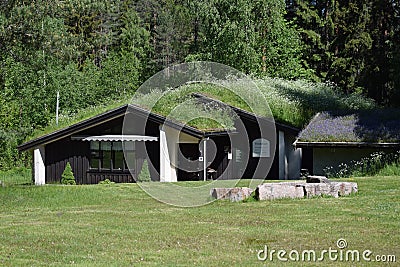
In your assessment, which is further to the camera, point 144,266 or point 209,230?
point 209,230

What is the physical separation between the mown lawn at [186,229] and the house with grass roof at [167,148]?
9.28 m

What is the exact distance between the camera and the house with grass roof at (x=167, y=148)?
1043 inches

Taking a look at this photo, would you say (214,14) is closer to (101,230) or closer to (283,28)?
(283,28)

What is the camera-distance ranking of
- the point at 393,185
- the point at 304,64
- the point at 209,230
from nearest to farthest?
the point at 209,230 < the point at 393,185 < the point at 304,64

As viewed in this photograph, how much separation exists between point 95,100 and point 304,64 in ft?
51.3

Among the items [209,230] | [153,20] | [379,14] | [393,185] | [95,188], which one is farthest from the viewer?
[153,20]

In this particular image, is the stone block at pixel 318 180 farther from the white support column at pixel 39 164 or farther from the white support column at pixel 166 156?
the white support column at pixel 39 164

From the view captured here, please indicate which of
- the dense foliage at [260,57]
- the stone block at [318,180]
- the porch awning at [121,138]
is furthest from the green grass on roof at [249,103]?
the stone block at [318,180]

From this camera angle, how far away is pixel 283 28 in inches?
1725

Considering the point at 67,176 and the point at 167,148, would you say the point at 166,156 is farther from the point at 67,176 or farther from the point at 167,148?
the point at 67,176

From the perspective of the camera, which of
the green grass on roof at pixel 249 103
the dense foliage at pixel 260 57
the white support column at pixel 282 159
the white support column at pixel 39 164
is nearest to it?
the white support column at pixel 282 159

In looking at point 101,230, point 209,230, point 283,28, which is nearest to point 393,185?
point 209,230

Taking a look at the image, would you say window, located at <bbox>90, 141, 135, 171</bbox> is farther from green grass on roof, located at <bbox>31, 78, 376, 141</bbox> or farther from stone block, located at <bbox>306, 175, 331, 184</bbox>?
stone block, located at <bbox>306, 175, 331, 184</bbox>

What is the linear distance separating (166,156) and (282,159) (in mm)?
4906
